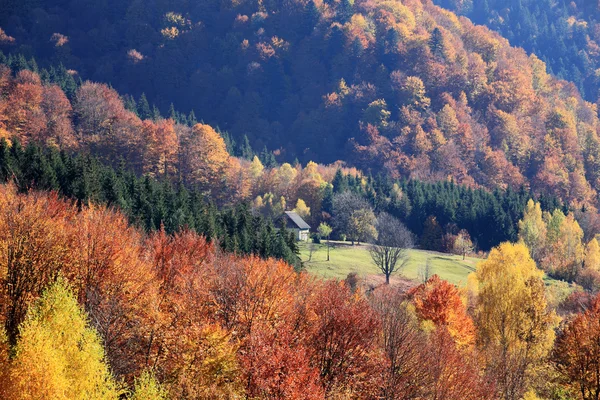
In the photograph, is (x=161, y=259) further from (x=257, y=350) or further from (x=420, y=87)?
(x=420, y=87)

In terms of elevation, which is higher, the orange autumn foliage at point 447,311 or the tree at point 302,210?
the tree at point 302,210

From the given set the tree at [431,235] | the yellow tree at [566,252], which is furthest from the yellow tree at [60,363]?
the tree at [431,235]

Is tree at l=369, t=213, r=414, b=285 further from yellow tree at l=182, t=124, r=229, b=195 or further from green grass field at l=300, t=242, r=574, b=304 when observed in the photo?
yellow tree at l=182, t=124, r=229, b=195

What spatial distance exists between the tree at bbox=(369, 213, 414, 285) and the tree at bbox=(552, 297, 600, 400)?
3725 cm

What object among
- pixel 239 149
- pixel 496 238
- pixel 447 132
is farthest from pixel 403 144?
pixel 496 238

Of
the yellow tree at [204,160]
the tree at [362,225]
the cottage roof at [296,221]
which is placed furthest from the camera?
the yellow tree at [204,160]

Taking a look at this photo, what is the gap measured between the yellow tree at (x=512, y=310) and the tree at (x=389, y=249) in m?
25.9

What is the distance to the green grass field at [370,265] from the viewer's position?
8525 centimetres

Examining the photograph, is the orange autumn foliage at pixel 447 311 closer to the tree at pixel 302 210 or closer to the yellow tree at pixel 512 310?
the yellow tree at pixel 512 310

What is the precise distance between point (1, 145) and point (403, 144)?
136485 millimetres

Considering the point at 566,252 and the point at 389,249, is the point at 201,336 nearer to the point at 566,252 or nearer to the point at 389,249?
the point at 389,249

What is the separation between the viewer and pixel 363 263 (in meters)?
93.4

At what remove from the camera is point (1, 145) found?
210 ft

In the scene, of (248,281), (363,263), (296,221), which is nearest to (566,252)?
(363,263)
